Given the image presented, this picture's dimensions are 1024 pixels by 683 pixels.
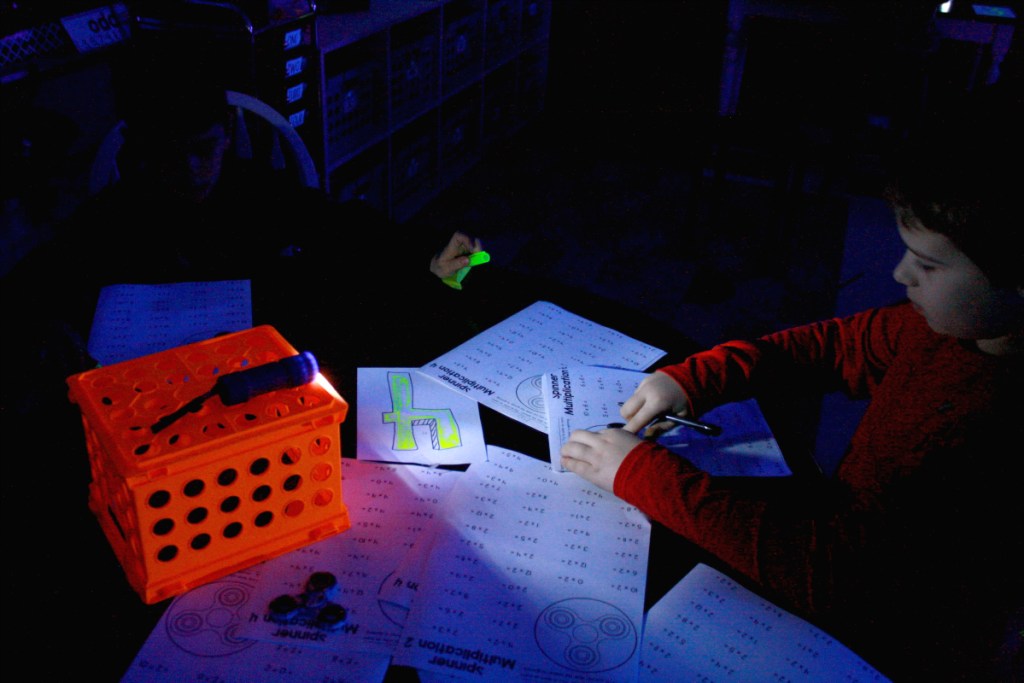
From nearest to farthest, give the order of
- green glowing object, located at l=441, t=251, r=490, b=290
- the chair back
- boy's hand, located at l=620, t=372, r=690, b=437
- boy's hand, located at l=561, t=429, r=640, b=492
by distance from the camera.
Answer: boy's hand, located at l=561, t=429, r=640, b=492, boy's hand, located at l=620, t=372, r=690, b=437, green glowing object, located at l=441, t=251, r=490, b=290, the chair back

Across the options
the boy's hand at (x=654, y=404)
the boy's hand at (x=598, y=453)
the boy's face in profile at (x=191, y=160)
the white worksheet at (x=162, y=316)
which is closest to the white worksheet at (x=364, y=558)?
the boy's hand at (x=598, y=453)

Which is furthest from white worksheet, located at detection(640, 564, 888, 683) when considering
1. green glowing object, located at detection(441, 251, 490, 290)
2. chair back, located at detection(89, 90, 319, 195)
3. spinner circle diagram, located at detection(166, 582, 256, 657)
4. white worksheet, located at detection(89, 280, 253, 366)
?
chair back, located at detection(89, 90, 319, 195)

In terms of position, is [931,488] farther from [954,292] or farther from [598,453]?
[598,453]

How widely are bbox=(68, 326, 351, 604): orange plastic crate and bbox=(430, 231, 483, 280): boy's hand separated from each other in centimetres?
52

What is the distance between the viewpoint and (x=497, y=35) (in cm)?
396

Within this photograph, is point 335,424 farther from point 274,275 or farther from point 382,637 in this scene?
point 274,275

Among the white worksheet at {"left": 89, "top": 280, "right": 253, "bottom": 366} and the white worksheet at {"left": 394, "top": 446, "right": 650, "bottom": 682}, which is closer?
the white worksheet at {"left": 394, "top": 446, "right": 650, "bottom": 682}

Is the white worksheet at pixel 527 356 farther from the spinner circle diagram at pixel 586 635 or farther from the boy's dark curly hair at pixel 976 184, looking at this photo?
the boy's dark curly hair at pixel 976 184

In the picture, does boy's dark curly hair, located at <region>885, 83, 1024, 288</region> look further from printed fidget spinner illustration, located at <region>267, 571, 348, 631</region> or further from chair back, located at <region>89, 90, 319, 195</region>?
chair back, located at <region>89, 90, 319, 195</region>

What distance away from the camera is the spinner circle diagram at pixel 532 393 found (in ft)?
3.56

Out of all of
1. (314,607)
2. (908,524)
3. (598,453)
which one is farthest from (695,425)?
(314,607)

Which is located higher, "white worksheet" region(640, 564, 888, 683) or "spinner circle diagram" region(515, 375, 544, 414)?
"spinner circle diagram" region(515, 375, 544, 414)

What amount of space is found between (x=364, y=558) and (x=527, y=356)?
0.45 meters

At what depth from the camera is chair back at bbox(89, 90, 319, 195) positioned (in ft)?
4.93
